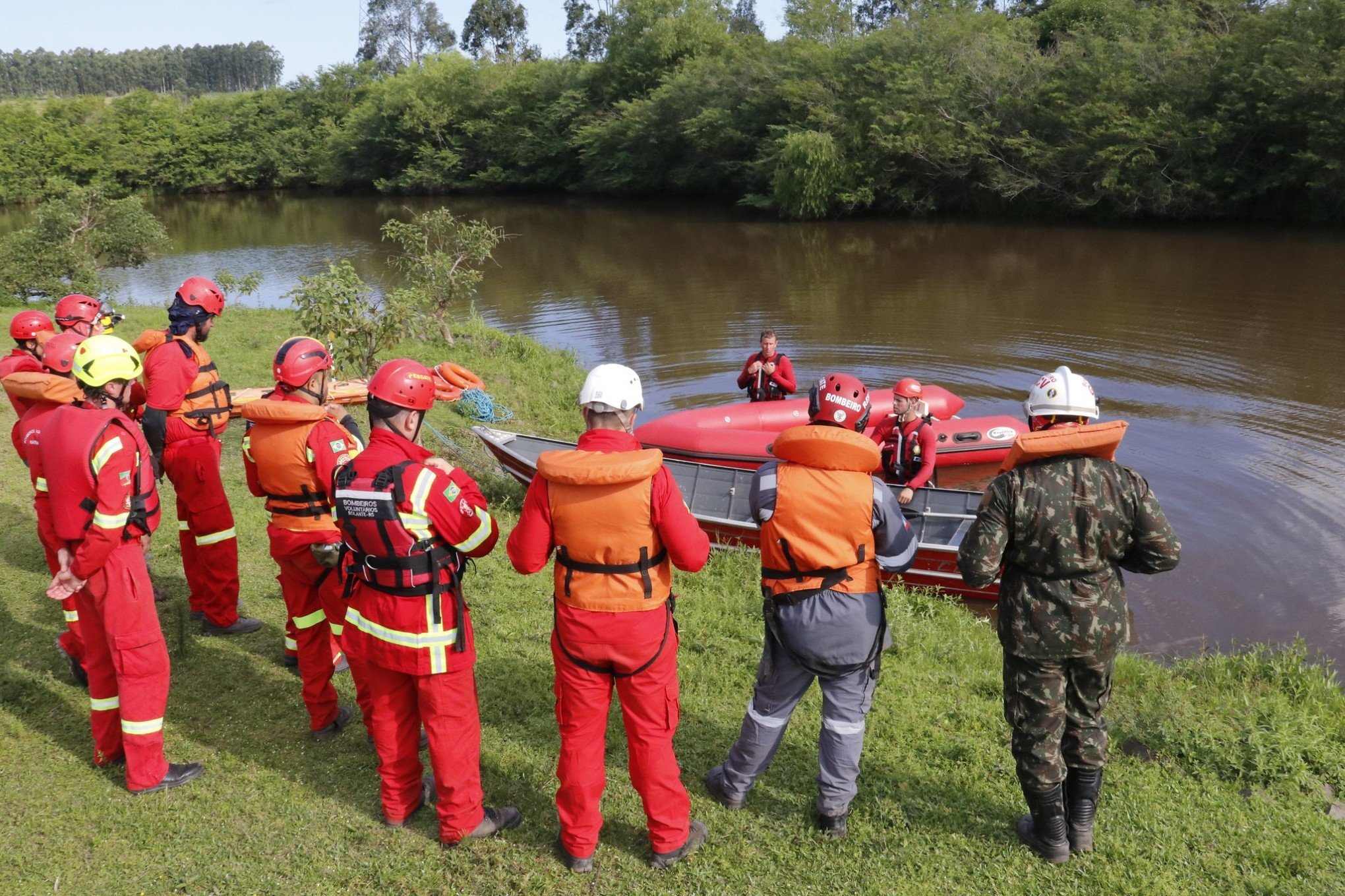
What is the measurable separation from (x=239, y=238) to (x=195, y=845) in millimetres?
34965

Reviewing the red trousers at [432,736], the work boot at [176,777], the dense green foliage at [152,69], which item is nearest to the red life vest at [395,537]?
the red trousers at [432,736]

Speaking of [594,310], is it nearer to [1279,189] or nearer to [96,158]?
[1279,189]

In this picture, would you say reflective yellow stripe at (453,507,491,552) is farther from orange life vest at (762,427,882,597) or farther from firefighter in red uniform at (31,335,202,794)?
firefighter in red uniform at (31,335,202,794)

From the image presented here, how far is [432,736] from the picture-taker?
3387mm

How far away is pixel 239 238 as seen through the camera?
34.0 metres

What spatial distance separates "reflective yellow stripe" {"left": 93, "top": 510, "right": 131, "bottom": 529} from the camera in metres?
3.59

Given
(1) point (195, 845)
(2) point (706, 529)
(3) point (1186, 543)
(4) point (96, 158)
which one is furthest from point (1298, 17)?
(4) point (96, 158)

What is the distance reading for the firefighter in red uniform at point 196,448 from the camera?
510cm

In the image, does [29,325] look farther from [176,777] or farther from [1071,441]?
[1071,441]

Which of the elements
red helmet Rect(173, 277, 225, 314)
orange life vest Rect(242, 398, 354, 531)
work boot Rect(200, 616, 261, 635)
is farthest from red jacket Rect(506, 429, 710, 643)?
red helmet Rect(173, 277, 225, 314)

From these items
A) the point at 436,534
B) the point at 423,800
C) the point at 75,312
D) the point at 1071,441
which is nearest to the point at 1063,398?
the point at 1071,441

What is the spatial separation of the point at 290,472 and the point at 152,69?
7052 inches

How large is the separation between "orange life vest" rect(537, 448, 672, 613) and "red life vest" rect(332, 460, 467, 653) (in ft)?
1.43

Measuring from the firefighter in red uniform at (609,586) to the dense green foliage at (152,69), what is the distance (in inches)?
6221
